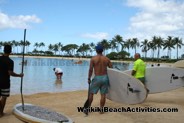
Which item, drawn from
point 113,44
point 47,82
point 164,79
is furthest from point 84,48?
point 164,79

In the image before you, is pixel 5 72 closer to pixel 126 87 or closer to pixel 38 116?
pixel 38 116

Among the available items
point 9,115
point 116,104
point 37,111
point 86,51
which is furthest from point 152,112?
point 86,51

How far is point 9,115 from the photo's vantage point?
24.3 ft

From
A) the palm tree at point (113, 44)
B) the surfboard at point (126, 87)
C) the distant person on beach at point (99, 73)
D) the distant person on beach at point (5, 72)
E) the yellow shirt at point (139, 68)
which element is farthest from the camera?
the palm tree at point (113, 44)

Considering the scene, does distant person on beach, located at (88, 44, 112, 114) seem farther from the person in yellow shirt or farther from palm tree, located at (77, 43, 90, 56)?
palm tree, located at (77, 43, 90, 56)

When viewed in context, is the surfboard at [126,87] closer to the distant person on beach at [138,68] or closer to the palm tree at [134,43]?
the distant person on beach at [138,68]

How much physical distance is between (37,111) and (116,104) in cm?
273

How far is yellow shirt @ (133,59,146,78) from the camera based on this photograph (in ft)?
30.3

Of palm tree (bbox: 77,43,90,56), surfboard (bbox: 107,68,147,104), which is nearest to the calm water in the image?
surfboard (bbox: 107,68,147,104)

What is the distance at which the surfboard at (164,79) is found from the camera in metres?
10.3

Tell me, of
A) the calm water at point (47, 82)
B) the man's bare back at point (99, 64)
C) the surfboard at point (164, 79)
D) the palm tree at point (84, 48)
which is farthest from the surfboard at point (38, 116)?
the palm tree at point (84, 48)

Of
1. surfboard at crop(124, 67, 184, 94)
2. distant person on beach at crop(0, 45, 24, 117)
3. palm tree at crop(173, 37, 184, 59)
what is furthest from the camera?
palm tree at crop(173, 37, 184, 59)

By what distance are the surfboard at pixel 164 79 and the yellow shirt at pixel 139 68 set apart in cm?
85

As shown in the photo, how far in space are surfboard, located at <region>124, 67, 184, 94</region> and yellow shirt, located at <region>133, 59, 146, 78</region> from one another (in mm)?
852
